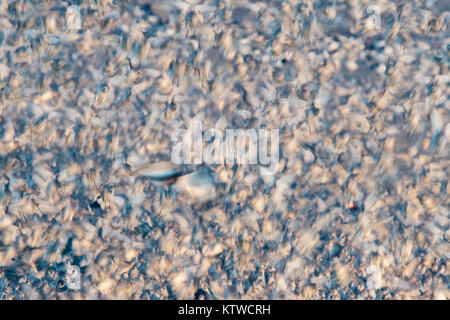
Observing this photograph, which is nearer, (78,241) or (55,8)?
(78,241)

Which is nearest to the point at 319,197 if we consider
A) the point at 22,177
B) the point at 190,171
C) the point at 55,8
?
the point at 190,171

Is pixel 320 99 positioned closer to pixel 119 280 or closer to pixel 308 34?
pixel 308 34

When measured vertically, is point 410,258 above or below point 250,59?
below

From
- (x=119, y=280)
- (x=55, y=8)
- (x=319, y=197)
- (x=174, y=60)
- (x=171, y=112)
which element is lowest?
(x=119, y=280)

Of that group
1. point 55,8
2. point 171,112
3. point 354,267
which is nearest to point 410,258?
point 354,267

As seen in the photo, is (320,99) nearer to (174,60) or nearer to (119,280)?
(174,60)

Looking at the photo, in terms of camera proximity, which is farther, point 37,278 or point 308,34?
point 308,34

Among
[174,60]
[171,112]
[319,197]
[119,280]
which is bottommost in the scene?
[119,280]

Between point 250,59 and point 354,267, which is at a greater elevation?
point 250,59

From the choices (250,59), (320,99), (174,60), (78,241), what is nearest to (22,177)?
(78,241)
